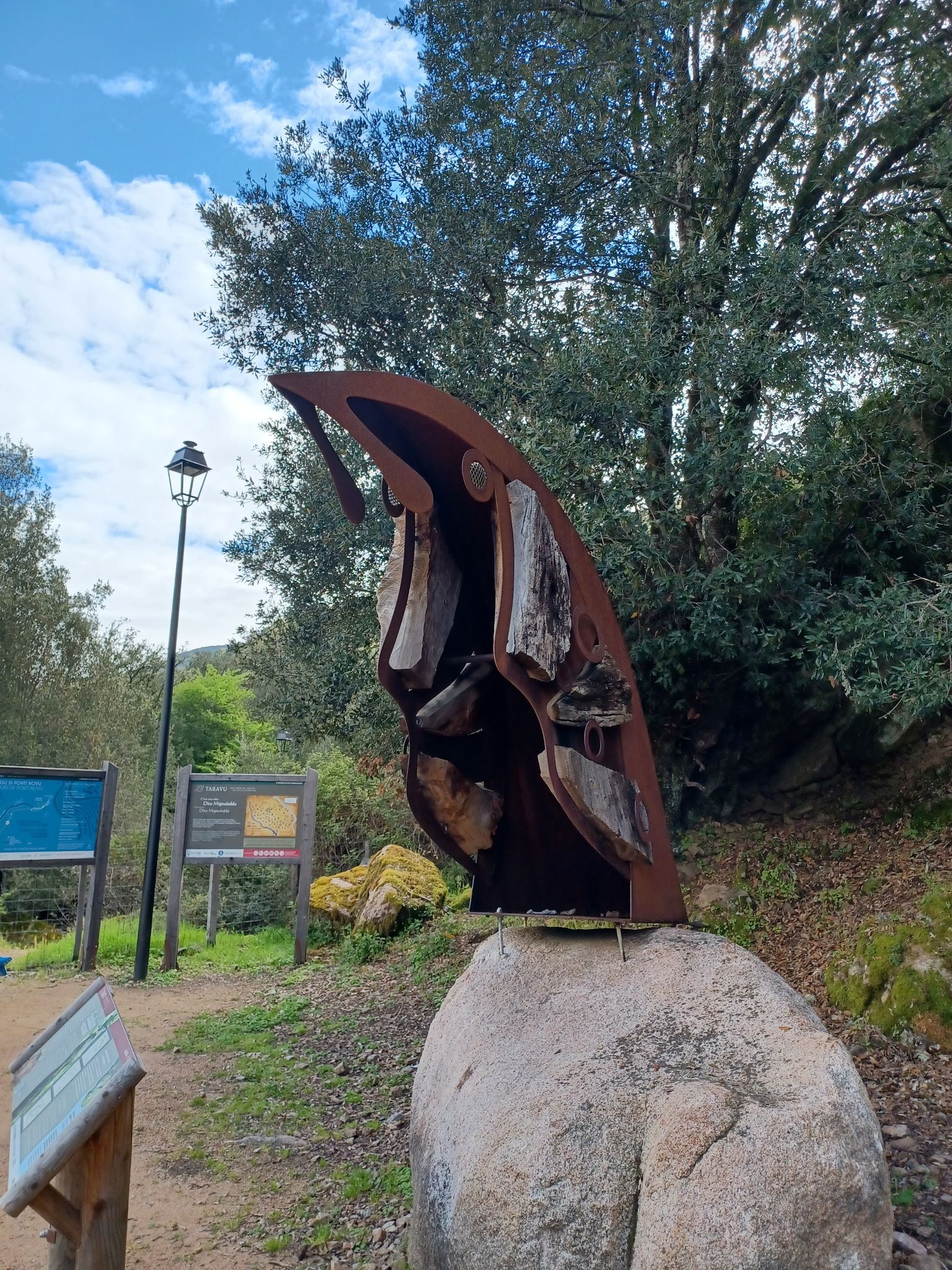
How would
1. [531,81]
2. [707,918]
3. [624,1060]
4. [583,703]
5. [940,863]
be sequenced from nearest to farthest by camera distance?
[624,1060] < [583,703] < [940,863] < [707,918] < [531,81]

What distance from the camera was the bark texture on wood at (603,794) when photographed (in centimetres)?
312

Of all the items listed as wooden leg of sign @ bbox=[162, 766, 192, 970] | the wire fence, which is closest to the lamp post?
wooden leg of sign @ bbox=[162, 766, 192, 970]

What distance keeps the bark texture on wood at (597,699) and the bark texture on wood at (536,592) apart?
0.42ft

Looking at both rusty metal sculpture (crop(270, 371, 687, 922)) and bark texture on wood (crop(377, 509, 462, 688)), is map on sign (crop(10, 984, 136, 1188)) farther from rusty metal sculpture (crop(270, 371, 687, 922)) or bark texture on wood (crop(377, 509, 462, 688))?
bark texture on wood (crop(377, 509, 462, 688))

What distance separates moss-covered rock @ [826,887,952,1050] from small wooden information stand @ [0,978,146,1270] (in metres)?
4.45

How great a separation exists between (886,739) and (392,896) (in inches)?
224

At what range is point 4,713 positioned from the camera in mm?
18328

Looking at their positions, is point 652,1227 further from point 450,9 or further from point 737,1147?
point 450,9

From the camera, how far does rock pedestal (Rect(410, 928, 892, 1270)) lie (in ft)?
7.56

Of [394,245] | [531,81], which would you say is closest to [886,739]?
[394,245]

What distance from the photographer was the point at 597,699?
3451 mm

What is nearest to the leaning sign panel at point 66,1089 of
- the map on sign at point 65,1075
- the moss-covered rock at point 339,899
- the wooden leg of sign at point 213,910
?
the map on sign at point 65,1075

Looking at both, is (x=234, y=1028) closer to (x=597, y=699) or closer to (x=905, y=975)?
(x=905, y=975)

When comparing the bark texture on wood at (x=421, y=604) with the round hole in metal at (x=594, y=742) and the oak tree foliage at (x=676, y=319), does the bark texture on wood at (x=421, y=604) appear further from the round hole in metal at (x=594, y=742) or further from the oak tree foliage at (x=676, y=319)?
the oak tree foliage at (x=676, y=319)
